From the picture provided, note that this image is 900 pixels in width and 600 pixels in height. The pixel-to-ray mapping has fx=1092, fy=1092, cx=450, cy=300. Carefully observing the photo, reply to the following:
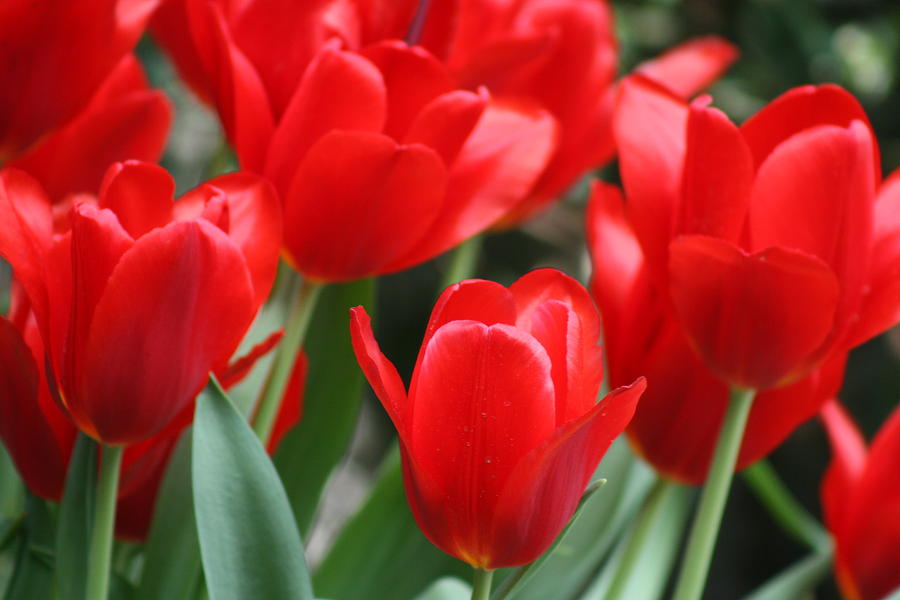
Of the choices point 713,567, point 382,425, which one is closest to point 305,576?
point 382,425

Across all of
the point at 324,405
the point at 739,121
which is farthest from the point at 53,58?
the point at 739,121

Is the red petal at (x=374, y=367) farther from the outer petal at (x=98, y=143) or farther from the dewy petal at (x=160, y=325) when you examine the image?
the outer petal at (x=98, y=143)

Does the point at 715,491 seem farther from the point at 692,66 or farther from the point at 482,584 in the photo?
the point at 692,66

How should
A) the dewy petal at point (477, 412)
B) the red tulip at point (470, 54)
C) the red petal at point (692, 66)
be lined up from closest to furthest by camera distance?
the dewy petal at point (477, 412), the red tulip at point (470, 54), the red petal at point (692, 66)

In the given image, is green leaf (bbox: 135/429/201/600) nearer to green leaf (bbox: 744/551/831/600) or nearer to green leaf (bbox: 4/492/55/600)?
green leaf (bbox: 4/492/55/600)

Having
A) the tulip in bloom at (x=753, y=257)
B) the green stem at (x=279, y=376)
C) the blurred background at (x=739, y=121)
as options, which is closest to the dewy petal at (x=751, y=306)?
the tulip in bloom at (x=753, y=257)

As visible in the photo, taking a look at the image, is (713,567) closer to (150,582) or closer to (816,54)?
(816,54)

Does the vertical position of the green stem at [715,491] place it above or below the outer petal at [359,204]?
below

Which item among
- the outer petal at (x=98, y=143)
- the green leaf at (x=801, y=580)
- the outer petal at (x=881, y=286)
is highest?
the outer petal at (x=98, y=143)
